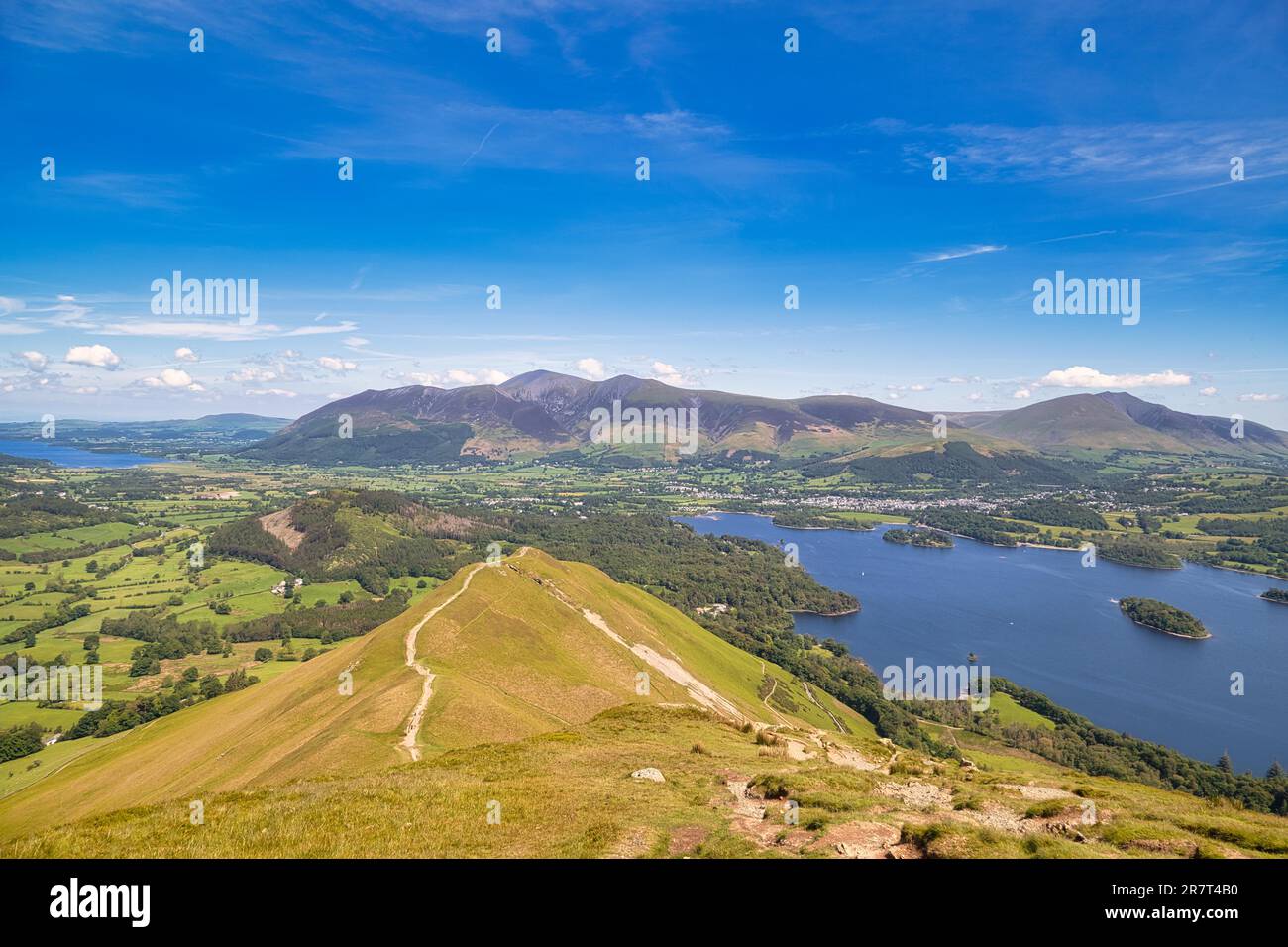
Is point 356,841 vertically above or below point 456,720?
above

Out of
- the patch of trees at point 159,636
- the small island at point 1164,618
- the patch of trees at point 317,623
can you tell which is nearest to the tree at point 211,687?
the patch of trees at point 159,636

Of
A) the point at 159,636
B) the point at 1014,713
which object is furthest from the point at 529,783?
the point at 159,636

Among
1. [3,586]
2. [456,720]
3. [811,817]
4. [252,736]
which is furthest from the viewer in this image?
[3,586]

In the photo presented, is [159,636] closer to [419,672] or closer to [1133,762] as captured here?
[419,672]

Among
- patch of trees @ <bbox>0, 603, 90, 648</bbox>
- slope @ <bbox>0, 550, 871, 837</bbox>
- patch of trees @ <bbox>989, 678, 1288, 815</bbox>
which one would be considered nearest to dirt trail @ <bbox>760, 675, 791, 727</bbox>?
slope @ <bbox>0, 550, 871, 837</bbox>

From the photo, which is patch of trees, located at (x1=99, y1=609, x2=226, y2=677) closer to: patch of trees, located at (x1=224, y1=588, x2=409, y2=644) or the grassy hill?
patch of trees, located at (x1=224, y1=588, x2=409, y2=644)
